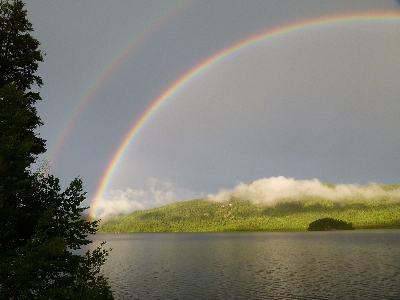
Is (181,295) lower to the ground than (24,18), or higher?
lower

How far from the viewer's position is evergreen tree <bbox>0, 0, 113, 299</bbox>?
2145cm

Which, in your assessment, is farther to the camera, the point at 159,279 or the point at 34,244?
the point at 159,279

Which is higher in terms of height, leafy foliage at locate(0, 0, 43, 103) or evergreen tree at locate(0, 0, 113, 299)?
leafy foliage at locate(0, 0, 43, 103)

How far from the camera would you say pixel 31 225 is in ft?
84.6

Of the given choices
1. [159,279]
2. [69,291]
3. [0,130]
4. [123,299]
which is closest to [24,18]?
[0,130]

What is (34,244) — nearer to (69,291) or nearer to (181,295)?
(69,291)

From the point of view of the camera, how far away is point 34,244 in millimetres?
21844

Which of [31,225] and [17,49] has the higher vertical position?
[17,49]

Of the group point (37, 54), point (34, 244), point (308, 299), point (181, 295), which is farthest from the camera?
point (181, 295)

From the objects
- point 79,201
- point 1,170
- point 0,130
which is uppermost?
point 0,130

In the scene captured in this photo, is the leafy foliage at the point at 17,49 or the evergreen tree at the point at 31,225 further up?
the leafy foliage at the point at 17,49

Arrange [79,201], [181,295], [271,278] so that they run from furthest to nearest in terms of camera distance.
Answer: [271,278] → [181,295] → [79,201]

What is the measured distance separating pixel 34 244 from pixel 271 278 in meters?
71.5

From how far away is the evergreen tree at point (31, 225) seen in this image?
21.5 metres
